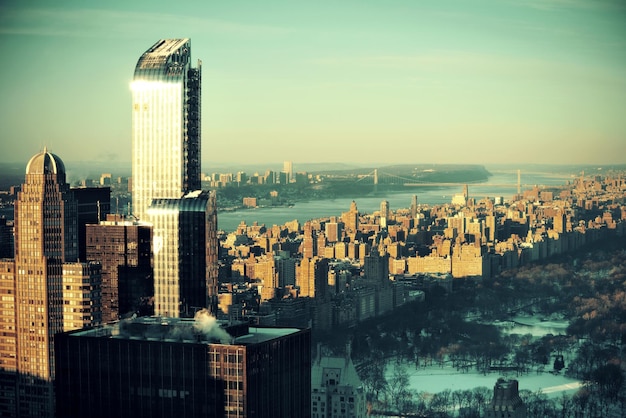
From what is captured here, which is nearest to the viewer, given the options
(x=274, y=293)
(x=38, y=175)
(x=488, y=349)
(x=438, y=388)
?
(x=38, y=175)

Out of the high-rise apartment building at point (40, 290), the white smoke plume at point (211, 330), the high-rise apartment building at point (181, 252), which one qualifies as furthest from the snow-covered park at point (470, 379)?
the white smoke plume at point (211, 330)

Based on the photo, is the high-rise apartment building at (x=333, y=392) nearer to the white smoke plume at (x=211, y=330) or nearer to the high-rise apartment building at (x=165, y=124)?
the high-rise apartment building at (x=165, y=124)

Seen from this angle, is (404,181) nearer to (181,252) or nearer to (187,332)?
(181,252)

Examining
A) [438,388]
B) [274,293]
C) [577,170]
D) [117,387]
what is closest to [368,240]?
[577,170]

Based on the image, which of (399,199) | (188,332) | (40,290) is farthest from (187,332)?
(399,199)

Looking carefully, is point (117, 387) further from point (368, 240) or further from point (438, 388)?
point (368, 240)

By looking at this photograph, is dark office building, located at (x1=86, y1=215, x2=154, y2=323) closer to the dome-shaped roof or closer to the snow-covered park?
the dome-shaped roof
